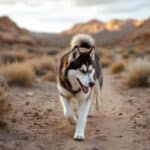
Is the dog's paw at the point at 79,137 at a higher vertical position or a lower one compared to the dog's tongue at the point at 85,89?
lower

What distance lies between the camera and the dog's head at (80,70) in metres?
8.40

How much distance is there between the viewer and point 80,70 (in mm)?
8438

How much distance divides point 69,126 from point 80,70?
184cm

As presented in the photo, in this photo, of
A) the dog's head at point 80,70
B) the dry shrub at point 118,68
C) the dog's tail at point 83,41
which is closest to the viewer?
the dog's head at point 80,70

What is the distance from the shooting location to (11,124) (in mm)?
9648

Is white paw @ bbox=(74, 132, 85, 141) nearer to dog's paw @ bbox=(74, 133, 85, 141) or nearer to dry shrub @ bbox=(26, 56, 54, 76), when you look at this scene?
dog's paw @ bbox=(74, 133, 85, 141)

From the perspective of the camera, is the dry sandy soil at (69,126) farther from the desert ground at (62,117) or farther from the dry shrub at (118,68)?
the dry shrub at (118,68)

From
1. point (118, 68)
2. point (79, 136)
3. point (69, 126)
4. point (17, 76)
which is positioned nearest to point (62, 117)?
point (69, 126)

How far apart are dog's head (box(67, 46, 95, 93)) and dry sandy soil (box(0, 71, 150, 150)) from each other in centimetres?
111

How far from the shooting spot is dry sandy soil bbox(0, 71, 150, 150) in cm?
841

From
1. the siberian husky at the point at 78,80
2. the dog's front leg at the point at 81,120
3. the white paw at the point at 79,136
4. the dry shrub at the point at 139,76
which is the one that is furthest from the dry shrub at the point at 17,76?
the white paw at the point at 79,136

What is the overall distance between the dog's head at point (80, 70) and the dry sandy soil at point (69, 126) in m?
1.11

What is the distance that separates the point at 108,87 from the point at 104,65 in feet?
48.5

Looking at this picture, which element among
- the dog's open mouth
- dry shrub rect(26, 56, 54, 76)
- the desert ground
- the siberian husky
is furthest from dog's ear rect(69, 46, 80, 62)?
dry shrub rect(26, 56, 54, 76)
